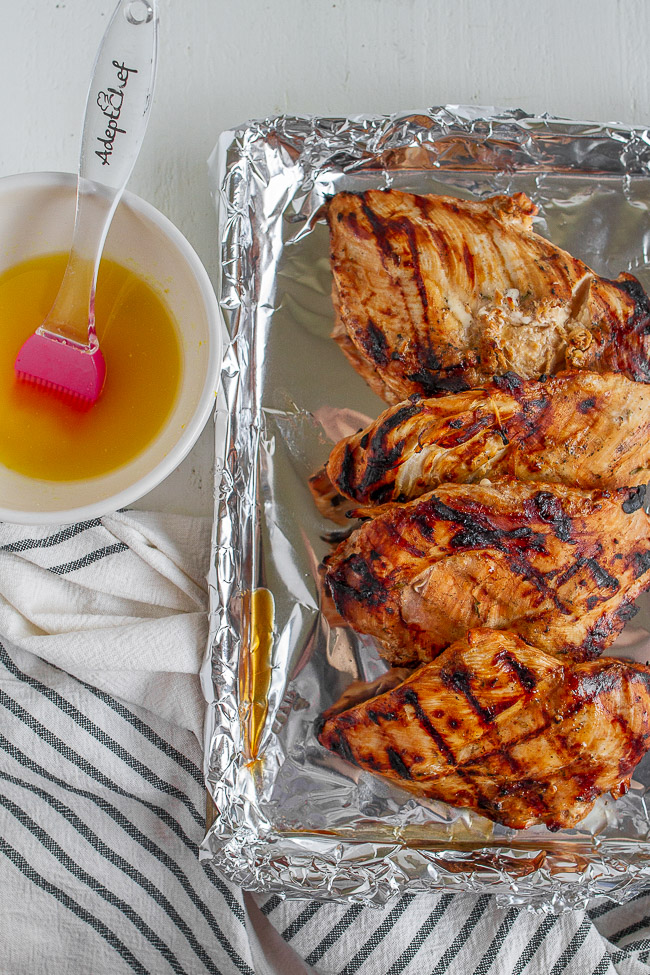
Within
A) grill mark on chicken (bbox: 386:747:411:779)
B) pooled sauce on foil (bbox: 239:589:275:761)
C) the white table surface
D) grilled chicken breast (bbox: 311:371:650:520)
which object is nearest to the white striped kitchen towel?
pooled sauce on foil (bbox: 239:589:275:761)

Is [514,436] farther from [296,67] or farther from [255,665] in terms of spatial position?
[296,67]

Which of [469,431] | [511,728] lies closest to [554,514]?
[469,431]

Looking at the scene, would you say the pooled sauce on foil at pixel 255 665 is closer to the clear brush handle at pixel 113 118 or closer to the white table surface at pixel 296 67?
the clear brush handle at pixel 113 118

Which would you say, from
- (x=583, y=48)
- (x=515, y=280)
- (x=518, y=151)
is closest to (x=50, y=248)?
(x=515, y=280)

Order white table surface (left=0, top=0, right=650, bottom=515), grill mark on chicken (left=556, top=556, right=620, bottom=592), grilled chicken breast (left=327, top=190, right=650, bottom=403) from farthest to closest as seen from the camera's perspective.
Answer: white table surface (left=0, top=0, right=650, bottom=515), grilled chicken breast (left=327, top=190, right=650, bottom=403), grill mark on chicken (left=556, top=556, right=620, bottom=592)

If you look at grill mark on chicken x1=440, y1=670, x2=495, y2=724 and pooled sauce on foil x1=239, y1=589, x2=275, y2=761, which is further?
pooled sauce on foil x1=239, y1=589, x2=275, y2=761

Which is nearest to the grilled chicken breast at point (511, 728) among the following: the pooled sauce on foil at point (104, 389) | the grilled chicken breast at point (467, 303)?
the grilled chicken breast at point (467, 303)

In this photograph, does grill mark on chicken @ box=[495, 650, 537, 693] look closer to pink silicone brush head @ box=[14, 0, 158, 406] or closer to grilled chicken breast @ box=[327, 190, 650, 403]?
grilled chicken breast @ box=[327, 190, 650, 403]
